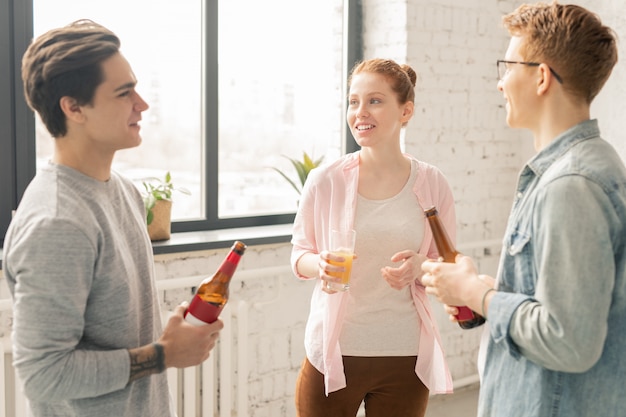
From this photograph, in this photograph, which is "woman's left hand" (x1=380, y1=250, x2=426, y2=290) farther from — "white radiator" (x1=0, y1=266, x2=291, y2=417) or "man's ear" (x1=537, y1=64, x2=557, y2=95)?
"white radiator" (x1=0, y1=266, x2=291, y2=417)

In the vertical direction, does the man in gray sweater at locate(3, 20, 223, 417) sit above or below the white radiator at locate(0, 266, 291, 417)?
above

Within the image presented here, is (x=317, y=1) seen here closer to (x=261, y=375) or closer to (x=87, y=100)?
(x=261, y=375)

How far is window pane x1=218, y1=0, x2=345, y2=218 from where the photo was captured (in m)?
3.13

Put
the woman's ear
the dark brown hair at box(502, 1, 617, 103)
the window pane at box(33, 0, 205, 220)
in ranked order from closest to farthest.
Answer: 1. the dark brown hair at box(502, 1, 617, 103)
2. the woman's ear
3. the window pane at box(33, 0, 205, 220)

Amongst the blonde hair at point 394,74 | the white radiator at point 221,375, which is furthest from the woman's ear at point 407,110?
the white radiator at point 221,375

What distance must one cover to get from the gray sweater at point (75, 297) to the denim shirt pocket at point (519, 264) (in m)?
0.75

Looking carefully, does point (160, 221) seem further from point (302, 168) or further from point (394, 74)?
point (394, 74)

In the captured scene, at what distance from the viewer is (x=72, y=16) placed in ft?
8.72

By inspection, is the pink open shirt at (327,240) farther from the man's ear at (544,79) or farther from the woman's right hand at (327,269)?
the man's ear at (544,79)

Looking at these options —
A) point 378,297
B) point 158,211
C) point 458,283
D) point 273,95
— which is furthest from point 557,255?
point 273,95

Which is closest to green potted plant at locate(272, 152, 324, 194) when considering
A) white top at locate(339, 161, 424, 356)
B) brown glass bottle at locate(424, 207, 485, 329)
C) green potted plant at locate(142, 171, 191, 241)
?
green potted plant at locate(142, 171, 191, 241)

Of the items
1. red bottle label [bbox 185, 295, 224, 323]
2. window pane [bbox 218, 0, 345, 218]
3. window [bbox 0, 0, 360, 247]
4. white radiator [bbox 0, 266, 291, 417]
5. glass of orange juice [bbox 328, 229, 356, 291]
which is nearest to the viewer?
red bottle label [bbox 185, 295, 224, 323]

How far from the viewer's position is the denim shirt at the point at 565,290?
120cm

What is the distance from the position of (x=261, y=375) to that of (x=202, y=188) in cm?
85
